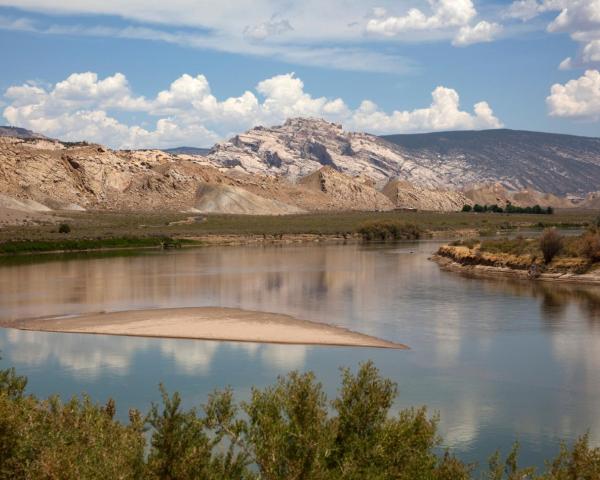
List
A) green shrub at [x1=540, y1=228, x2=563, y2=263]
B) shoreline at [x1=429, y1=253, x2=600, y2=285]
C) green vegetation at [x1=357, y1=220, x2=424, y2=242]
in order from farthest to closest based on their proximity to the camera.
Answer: green vegetation at [x1=357, y1=220, x2=424, y2=242] < green shrub at [x1=540, y1=228, x2=563, y2=263] < shoreline at [x1=429, y1=253, x2=600, y2=285]

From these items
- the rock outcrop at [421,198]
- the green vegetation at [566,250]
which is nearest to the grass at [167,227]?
the green vegetation at [566,250]

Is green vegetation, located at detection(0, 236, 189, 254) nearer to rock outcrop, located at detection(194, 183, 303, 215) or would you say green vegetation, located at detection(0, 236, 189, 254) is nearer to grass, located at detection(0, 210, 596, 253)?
grass, located at detection(0, 210, 596, 253)

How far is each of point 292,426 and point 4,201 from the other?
3552 inches

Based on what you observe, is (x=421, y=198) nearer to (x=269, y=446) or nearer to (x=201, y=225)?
(x=201, y=225)

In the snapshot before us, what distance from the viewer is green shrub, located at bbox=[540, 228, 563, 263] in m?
44.1

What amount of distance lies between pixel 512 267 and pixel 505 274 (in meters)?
0.78

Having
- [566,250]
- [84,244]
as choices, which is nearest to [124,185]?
[84,244]

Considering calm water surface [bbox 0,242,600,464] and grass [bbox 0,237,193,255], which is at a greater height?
grass [bbox 0,237,193,255]

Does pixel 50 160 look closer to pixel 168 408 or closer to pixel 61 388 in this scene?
pixel 61 388

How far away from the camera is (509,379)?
20000 mm

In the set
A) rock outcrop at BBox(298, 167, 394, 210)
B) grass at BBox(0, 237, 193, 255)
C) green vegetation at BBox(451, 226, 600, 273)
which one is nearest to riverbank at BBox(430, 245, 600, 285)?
green vegetation at BBox(451, 226, 600, 273)

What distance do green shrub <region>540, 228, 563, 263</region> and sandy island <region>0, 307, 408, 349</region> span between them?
20.7 m

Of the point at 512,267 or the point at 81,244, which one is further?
the point at 81,244

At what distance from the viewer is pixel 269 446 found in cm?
957
